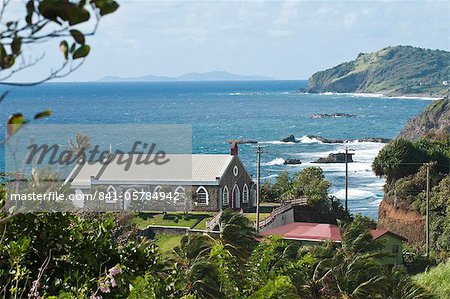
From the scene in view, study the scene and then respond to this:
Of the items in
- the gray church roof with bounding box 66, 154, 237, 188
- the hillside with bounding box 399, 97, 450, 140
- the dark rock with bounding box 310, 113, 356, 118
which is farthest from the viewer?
the dark rock with bounding box 310, 113, 356, 118

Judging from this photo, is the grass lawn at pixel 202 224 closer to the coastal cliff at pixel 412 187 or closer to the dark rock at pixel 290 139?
the coastal cliff at pixel 412 187

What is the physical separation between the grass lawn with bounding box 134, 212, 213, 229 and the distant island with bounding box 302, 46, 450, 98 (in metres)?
110

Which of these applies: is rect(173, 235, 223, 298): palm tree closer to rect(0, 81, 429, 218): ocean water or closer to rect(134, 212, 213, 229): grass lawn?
rect(134, 212, 213, 229): grass lawn

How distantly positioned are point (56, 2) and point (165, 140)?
56479mm

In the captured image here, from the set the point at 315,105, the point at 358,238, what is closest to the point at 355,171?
the point at 358,238

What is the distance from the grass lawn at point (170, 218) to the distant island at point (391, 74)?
Answer: 110 metres

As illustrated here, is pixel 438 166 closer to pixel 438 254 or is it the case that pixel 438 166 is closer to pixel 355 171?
pixel 438 254

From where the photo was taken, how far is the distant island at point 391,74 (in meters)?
134

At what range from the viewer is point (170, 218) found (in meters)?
22.4

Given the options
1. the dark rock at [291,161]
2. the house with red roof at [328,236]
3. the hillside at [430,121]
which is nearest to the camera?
the house with red roof at [328,236]

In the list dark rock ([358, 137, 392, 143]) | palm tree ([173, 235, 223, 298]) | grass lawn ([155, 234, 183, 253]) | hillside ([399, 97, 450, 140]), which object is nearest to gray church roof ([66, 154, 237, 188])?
grass lawn ([155, 234, 183, 253])

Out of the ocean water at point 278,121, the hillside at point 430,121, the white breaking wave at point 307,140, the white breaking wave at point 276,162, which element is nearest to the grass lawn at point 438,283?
the ocean water at point 278,121

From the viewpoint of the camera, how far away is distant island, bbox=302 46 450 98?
134 meters

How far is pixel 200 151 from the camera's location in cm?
5784
